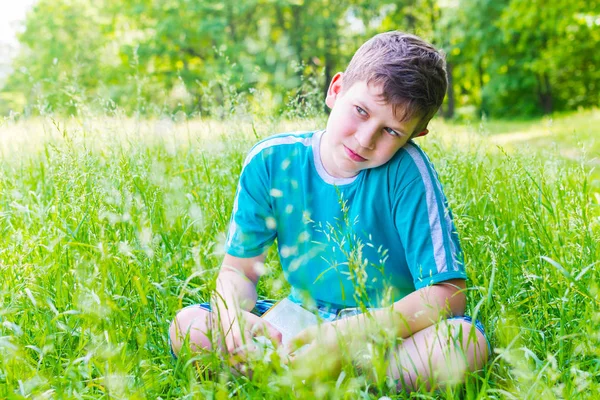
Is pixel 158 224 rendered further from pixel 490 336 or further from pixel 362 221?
pixel 490 336

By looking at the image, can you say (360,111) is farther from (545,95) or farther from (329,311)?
(545,95)

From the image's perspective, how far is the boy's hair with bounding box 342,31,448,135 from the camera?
6.10 ft

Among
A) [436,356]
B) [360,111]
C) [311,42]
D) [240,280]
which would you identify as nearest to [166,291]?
[240,280]

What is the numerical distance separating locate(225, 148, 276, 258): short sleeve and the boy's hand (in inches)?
10.0

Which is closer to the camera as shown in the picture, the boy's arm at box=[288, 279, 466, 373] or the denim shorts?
the boy's arm at box=[288, 279, 466, 373]

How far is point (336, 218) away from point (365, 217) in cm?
15

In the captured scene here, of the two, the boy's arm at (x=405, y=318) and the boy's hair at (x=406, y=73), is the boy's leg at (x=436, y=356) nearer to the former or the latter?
the boy's arm at (x=405, y=318)

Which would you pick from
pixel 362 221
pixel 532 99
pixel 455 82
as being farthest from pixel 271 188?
pixel 455 82

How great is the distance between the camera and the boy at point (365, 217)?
1.75 metres

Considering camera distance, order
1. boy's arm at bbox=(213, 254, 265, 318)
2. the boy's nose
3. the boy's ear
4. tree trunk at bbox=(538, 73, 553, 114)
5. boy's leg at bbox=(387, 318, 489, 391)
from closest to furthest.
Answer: boy's leg at bbox=(387, 318, 489, 391), the boy's nose, boy's arm at bbox=(213, 254, 265, 318), the boy's ear, tree trunk at bbox=(538, 73, 553, 114)

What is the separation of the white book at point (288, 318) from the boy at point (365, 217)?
46 mm

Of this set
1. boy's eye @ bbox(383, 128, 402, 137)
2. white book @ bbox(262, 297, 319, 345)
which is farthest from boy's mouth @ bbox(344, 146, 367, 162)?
white book @ bbox(262, 297, 319, 345)

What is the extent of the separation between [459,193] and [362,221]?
40.2 inches

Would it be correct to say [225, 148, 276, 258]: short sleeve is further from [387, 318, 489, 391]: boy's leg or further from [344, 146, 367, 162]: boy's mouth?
[387, 318, 489, 391]: boy's leg
